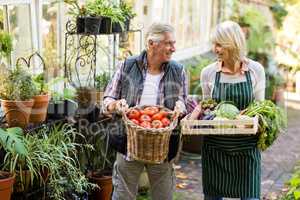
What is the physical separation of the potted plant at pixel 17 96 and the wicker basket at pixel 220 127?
1.09 metres

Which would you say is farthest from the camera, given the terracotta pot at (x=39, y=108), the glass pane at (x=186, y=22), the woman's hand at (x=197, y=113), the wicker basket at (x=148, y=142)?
the glass pane at (x=186, y=22)

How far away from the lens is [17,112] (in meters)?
3.41

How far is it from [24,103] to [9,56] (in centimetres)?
54

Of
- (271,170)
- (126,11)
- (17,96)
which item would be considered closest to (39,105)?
(17,96)

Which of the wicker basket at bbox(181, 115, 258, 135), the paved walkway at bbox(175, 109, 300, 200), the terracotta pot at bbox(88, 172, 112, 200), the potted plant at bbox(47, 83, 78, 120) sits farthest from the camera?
the paved walkway at bbox(175, 109, 300, 200)

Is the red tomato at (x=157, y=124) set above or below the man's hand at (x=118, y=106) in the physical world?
below

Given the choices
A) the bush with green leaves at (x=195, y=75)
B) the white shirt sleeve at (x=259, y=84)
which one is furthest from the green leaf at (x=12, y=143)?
the bush with green leaves at (x=195, y=75)

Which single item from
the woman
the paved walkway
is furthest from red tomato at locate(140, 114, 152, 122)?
the paved walkway

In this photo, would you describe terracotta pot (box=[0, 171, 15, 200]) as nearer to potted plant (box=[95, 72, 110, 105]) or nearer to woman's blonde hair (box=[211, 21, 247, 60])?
potted plant (box=[95, 72, 110, 105])

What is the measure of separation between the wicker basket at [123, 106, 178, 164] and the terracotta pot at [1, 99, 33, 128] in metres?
0.78

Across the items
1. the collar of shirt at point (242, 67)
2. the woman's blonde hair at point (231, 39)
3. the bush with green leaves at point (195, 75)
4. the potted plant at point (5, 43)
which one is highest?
the woman's blonde hair at point (231, 39)

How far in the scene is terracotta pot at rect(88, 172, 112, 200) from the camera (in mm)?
4086

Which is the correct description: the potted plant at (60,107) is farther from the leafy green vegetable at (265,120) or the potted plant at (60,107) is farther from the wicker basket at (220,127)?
the leafy green vegetable at (265,120)

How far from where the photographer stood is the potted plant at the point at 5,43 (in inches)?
141
